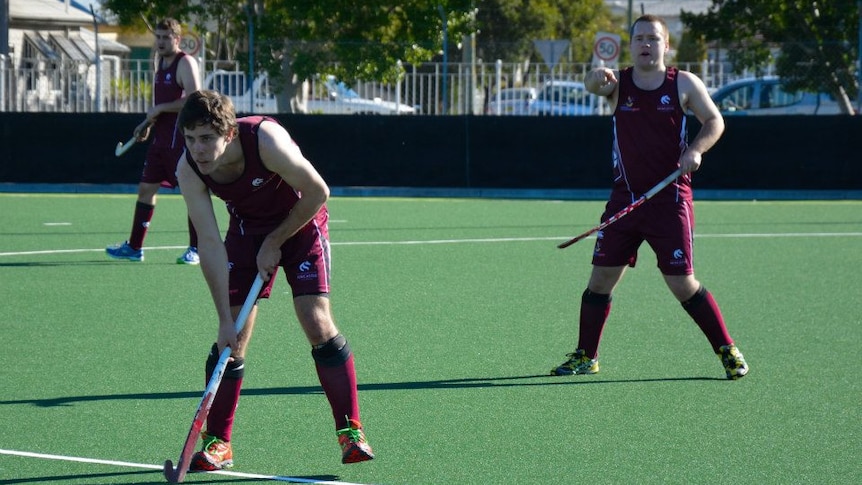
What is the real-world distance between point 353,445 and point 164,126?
670 cm

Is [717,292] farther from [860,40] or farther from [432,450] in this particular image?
[860,40]

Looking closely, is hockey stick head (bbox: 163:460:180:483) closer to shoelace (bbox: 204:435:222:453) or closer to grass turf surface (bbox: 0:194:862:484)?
grass turf surface (bbox: 0:194:862:484)

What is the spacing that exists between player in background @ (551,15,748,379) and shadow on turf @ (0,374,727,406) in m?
0.17

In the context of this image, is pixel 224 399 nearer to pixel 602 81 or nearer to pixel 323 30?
pixel 602 81

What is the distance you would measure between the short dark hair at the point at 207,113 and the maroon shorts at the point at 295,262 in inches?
27.4

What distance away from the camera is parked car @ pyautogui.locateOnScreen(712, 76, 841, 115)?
2056 centimetres

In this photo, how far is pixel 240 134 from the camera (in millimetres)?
5230

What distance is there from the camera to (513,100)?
20719 mm

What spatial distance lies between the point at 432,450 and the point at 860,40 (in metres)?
15.7

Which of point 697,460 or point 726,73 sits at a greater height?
point 726,73

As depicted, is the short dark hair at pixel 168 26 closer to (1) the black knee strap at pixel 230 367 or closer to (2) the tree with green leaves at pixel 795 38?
(1) the black knee strap at pixel 230 367

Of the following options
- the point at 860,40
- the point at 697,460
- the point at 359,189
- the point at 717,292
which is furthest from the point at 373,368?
the point at 860,40

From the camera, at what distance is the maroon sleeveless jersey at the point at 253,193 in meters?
5.27

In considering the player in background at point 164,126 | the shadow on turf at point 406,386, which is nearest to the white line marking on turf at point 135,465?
the shadow on turf at point 406,386
